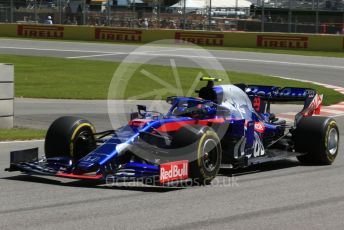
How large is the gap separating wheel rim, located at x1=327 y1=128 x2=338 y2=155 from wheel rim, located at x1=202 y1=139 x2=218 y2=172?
241 centimetres

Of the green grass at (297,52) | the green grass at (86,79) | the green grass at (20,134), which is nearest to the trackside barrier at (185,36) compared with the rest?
the green grass at (297,52)

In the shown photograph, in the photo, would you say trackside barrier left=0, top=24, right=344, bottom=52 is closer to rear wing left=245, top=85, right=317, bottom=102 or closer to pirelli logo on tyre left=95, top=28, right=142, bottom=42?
pirelli logo on tyre left=95, top=28, right=142, bottom=42

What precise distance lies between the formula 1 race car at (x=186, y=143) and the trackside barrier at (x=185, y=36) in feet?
91.2

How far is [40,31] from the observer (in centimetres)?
4641

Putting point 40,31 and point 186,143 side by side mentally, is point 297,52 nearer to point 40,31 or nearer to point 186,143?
point 40,31

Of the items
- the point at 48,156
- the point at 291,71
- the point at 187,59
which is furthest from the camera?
the point at 187,59

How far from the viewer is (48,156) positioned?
30.4 ft

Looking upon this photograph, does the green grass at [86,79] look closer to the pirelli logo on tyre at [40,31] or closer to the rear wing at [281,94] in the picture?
the rear wing at [281,94]

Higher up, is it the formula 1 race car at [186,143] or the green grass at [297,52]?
the green grass at [297,52]

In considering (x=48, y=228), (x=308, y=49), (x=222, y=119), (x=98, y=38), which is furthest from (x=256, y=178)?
(x=98, y=38)

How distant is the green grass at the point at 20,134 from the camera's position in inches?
499

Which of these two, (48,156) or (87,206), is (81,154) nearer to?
(48,156)

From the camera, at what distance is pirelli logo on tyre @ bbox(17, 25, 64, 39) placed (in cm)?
4597

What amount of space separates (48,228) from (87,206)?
3.31 feet
